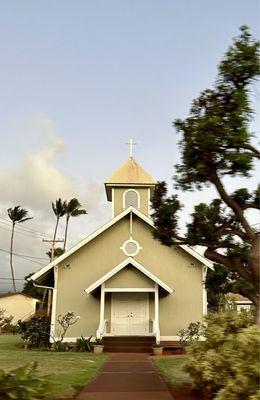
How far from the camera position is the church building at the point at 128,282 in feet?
62.6

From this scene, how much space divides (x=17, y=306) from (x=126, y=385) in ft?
Answer: 146

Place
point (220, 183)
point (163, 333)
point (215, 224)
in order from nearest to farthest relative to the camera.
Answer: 1. point (220, 183)
2. point (215, 224)
3. point (163, 333)

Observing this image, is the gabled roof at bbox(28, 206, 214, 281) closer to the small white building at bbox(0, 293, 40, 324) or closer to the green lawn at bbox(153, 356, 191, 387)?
the green lawn at bbox(153, 356, 191, 387)

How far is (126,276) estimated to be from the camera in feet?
62.9

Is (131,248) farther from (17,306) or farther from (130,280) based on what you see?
(17,306)

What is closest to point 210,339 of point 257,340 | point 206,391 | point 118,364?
point 206,391

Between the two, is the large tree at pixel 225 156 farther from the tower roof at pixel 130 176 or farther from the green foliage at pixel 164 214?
the tower roof at pixel 130 176

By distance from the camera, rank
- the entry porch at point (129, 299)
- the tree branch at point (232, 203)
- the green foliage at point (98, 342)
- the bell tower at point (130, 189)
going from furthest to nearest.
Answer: the bell tower at point (130, 189), the entry porch at point (129, 299), the green foliage at point (98, 342), the tree branch at point (232, 203)

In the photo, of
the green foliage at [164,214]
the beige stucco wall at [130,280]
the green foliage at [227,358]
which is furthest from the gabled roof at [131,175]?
the green foliage at [227,358]

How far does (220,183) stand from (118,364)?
24.2ft

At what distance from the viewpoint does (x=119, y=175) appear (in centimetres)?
2497

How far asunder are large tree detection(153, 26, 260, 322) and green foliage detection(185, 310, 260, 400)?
645 millimetres

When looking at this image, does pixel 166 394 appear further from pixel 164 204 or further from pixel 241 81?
pixel 241 81

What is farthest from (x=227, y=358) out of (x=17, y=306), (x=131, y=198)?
(x=17, y=306)
